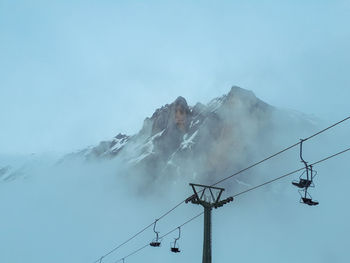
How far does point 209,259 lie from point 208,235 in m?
1.59

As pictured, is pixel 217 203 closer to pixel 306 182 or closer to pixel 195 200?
pixel 195 200

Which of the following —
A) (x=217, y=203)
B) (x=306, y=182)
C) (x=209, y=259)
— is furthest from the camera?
(x=217, y=203)

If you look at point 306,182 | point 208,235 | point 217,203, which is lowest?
point 306,182

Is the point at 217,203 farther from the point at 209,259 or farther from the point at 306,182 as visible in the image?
the point at 306,182

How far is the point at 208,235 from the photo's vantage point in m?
28.0

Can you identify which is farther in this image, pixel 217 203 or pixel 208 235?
pixel 217 203

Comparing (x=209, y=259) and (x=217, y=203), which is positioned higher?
(x=217, y=203)

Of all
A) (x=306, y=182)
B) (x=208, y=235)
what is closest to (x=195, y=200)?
(x=208, y=235)

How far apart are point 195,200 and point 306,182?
1293 centimetres

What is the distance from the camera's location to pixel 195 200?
102 ft

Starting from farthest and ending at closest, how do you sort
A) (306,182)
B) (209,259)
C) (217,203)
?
(217,203) < (209,259) < (306,182)

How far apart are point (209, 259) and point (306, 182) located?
11204 millimetres

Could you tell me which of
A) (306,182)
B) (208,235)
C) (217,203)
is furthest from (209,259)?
(306,182)

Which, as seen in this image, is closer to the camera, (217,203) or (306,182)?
(306,182)
